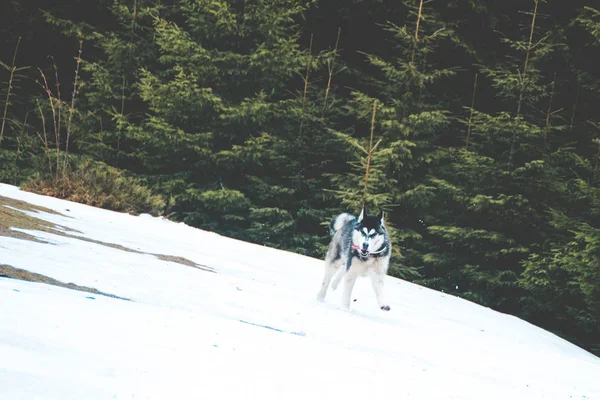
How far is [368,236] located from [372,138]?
8761 mm

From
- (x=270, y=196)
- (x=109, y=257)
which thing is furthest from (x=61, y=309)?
(x=270, y=196)

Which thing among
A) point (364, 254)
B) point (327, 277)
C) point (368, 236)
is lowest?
point (327, 277)

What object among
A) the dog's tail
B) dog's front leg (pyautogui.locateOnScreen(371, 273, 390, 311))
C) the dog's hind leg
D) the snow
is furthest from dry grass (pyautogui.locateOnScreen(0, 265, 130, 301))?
the dog's tail

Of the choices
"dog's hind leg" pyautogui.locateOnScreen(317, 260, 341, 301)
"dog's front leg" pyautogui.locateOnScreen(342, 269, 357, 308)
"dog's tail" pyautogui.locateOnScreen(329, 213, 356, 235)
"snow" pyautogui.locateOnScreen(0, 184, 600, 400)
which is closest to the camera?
"snow" pyautogui.locateOnScreen(0, 184, 600, 400)

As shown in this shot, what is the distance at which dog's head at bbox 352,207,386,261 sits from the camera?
6777 millimetres

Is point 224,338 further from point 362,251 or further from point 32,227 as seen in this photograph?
point 32,227

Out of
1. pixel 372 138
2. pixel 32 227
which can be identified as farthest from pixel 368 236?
pixel 372 138

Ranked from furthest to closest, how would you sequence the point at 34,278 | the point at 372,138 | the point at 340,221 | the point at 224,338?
the point at 372,138
the point at 340,221
the point at 34,278
the point at 224,338

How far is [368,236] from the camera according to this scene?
6.84 metres

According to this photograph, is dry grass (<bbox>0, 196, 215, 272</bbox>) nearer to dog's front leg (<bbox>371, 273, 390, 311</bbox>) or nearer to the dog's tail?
the dog's tail

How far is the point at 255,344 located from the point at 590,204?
1101cm

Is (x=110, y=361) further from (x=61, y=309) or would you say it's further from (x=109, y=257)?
(x=109, y=257)

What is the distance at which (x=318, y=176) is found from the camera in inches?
→ 681

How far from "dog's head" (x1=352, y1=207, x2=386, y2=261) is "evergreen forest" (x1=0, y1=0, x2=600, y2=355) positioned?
18.7 ft
